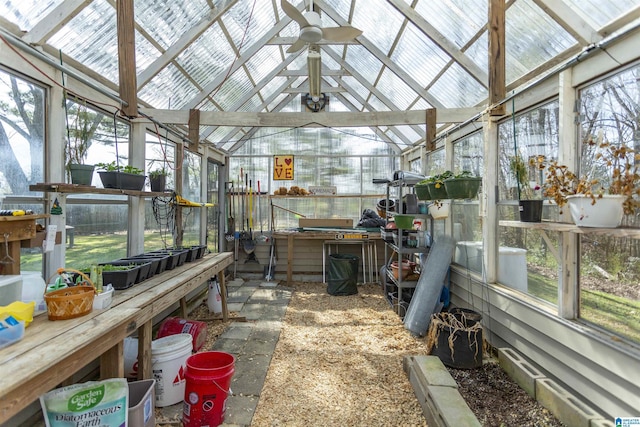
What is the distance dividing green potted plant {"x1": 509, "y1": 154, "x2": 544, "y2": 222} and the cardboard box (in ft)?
11.8

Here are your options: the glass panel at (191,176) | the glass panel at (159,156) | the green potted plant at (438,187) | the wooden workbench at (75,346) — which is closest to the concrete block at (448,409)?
the green potted plant at (438,187)

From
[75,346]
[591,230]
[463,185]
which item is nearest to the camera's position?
[75,346]

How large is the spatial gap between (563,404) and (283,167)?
5329 millimetres

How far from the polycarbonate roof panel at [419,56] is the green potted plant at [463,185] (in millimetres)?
1534

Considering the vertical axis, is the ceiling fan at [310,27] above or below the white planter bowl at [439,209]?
above

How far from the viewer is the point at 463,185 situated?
2.94 m

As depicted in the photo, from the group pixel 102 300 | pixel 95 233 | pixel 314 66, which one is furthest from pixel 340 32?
pixel 95 233

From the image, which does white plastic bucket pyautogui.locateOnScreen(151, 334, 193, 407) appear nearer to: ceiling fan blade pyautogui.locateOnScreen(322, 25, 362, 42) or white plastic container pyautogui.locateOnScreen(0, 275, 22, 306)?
white plastic container pyautogui.locateOnScreen(0, 275, 22, 306)

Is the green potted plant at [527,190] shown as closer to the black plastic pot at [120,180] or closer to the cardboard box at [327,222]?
the black plastic pot at [120,180]

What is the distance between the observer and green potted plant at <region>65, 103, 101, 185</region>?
2.38 meters

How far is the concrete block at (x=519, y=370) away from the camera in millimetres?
2314

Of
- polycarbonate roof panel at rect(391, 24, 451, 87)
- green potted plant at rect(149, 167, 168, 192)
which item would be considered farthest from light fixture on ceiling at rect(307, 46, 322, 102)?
green potted plant at rect(149, 167, 168, 192)

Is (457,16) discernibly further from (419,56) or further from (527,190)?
(527,190)

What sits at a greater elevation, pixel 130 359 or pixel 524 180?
pixel 524 180
